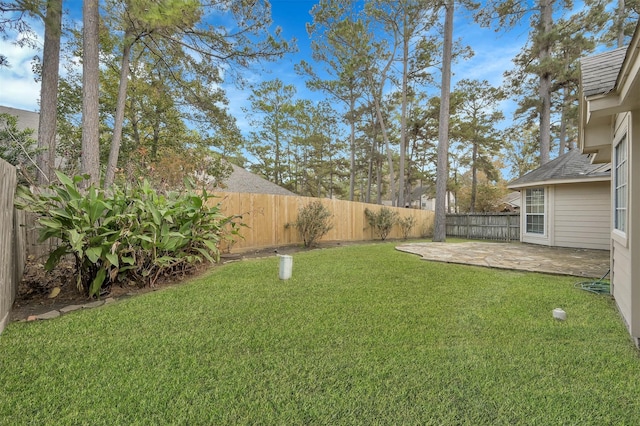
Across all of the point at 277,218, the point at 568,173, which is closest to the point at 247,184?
the point at 277,218

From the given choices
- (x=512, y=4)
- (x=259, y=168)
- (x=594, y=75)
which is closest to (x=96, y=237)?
(x=594, y=75)

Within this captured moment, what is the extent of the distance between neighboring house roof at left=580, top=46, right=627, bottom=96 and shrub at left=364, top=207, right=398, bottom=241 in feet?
27.1

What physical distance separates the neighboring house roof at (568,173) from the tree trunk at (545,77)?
2745 millimetres

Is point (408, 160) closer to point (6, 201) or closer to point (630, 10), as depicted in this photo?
point (630, 10)

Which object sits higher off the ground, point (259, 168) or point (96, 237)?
point (259, 168)

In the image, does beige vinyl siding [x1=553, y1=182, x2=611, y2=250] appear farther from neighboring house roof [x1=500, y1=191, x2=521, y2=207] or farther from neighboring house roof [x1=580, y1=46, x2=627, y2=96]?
neighboring house roof [x1=500, y1=191, x2=521, y2=207]

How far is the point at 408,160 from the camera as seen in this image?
21516 mm

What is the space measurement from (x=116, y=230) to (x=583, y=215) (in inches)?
424

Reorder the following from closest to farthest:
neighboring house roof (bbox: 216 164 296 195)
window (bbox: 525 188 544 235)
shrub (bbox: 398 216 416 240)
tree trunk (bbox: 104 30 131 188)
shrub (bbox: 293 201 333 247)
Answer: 1. tree trunk (bbox: 104 30 131 188)
2. shrub (bbox: 293 201 333 247)
3. window (bbox: 525 188 544 235)
4. shrub (bbox: 398 216 416 240)
5. neighboring house roof (bbox: 216 164 296 195)

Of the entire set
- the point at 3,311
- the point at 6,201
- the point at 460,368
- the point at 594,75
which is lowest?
the point at 460,368

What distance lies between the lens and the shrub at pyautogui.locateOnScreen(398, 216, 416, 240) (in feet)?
41.2

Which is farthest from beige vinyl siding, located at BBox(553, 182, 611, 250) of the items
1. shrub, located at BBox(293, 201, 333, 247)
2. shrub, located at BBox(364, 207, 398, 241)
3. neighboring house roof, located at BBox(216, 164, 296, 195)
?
neighboring house roof, located at BBox(216, 164, 296, 195)

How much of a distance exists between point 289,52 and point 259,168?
15.9 metres

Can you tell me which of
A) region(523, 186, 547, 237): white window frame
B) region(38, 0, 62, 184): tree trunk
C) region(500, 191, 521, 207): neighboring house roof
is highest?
region(38, 0, 62, 184): tree trunk
